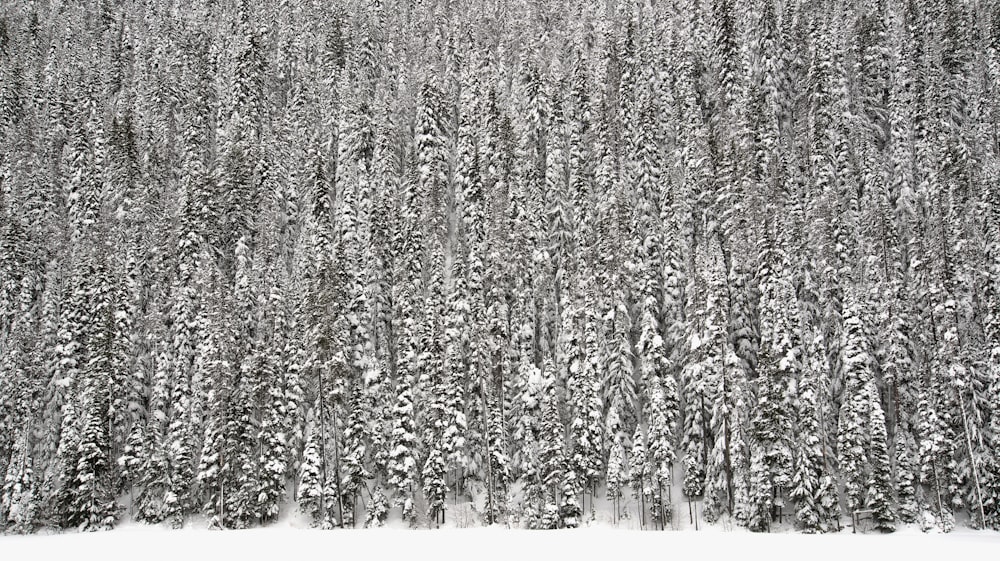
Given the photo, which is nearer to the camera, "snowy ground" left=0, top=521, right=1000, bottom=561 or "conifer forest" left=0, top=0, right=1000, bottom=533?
"snowy ground" left=0, top=521, right=1000, bottom=561

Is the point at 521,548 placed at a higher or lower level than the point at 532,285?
lower

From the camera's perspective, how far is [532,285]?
198 ft

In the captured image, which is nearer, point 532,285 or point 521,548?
point 521,548

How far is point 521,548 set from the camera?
24391mm

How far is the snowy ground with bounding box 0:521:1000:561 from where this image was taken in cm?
2264

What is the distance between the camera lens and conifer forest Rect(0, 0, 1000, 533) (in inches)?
1732

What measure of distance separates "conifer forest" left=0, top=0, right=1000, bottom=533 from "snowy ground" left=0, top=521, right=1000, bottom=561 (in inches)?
556

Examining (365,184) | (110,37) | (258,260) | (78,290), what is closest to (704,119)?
(365,184)

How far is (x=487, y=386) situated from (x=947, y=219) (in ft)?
119

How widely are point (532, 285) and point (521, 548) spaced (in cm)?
3698

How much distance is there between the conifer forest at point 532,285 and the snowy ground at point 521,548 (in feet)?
46.3

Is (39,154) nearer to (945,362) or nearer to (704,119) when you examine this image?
(704,119)

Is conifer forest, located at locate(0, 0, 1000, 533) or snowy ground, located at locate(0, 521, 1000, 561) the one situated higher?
conifer forest, located at locate(0, 0, 1000, 533)

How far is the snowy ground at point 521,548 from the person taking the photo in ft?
74.3
